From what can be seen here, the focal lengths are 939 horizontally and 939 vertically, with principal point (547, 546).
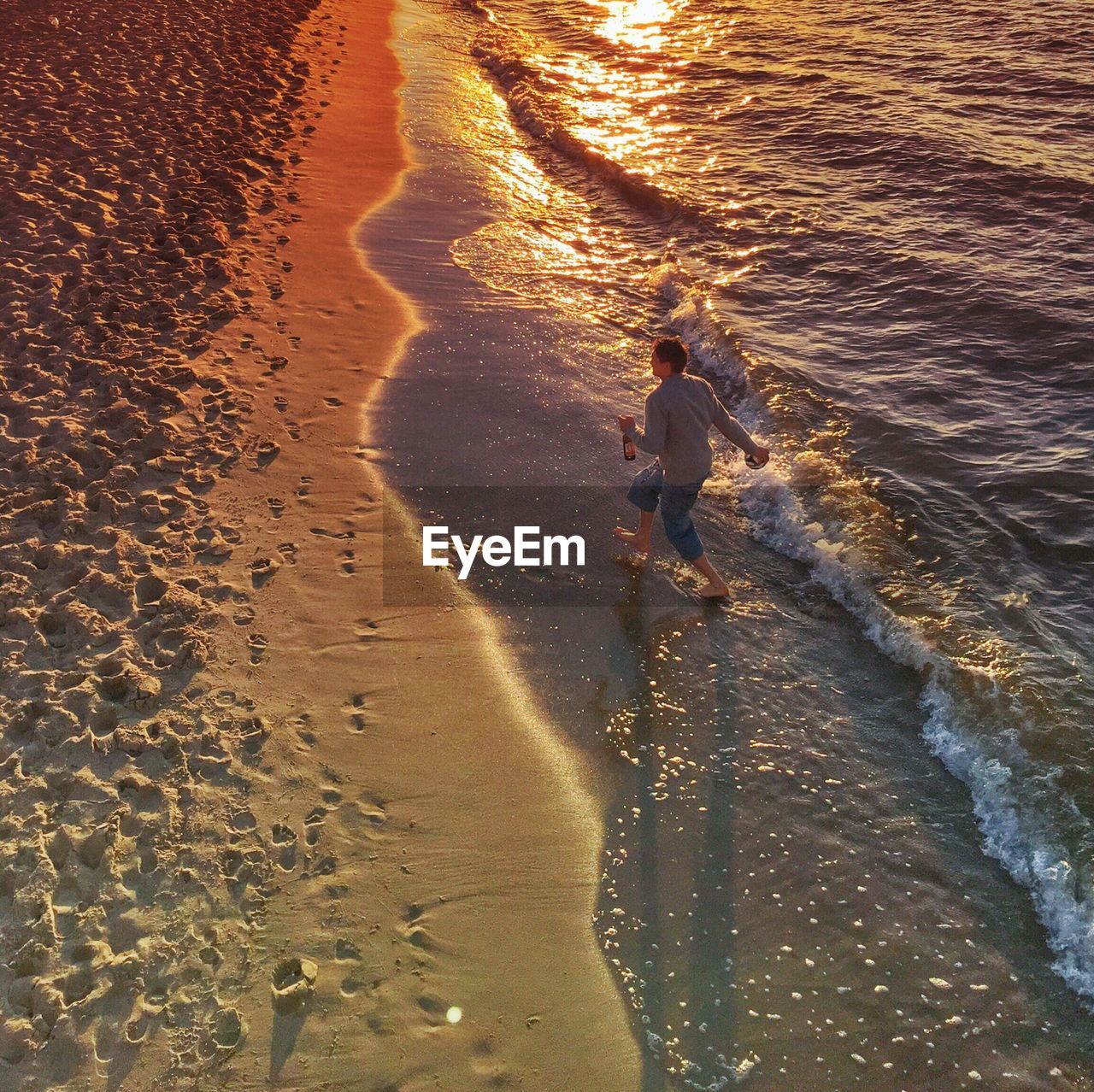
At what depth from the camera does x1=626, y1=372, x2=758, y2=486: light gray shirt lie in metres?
5.92

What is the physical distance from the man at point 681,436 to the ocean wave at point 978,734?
3.74ft

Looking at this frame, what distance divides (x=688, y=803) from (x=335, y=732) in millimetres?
2001

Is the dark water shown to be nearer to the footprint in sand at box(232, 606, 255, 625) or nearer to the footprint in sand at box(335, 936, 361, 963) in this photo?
the footprint in sand at box(335, 936, 361, 963)

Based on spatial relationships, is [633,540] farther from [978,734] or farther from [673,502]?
[978,734]

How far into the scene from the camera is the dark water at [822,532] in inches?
174

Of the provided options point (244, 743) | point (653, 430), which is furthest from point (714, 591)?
point (244, 743)

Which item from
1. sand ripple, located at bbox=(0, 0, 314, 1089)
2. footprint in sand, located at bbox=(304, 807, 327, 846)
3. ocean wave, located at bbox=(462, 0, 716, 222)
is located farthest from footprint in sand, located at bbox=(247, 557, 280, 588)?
ocean wave, located at bbox=(462, 0, 716, 222)

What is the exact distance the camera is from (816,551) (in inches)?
283

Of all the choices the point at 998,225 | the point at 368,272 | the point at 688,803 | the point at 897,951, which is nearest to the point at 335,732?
the point at 688,803

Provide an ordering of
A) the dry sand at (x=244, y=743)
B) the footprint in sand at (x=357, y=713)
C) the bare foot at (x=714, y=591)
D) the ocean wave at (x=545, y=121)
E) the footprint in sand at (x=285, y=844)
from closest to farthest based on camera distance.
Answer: the dry sand at (x=244, y=743), the footprint in sand at (x=285, y=844), the footprint in sand at (x=357, y=713), the bare foot at (x=714, y=591), the ocean wave at (x=545, y=121)

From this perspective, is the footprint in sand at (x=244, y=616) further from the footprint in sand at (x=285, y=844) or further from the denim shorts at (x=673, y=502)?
the denim shorts at (x=673, y=502)

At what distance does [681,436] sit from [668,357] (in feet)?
1.74

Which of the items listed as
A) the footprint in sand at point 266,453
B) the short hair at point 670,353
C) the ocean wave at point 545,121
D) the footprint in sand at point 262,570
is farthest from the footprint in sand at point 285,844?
the ocean wave at point 545,121

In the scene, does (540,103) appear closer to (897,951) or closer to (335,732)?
(335,732)
